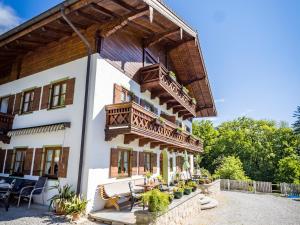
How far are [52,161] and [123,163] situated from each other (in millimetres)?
3297

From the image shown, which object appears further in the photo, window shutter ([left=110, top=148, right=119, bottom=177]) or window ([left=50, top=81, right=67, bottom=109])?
window ([left=50, top=81, right=67, bottom=109])

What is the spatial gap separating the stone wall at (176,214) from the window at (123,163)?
2778 millimetres

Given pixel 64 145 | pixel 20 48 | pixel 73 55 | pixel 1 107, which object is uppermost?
pixel 20 48

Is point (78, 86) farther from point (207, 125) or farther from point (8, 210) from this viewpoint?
point (207, 125)

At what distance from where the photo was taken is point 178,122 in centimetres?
1962

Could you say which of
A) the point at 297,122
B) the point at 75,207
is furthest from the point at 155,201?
the point at 297,122

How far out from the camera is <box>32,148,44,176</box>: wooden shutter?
33.8 ft

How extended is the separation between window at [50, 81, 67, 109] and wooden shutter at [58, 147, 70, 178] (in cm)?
230

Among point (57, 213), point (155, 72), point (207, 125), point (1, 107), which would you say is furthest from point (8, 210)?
point (207, 125)

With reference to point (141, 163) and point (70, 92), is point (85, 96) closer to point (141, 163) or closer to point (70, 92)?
point (70, 92)

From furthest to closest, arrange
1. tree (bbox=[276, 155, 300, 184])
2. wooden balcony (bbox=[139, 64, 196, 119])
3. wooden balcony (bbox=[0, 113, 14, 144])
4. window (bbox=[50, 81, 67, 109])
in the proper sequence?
tree (bbox=[276, 155, 300, 184]), wooden balcony (bbox=[139, 64, 196, 119]), wooden balcony (bbox=[0, 113, 14, 144]), window (bbox=[50, 81, 67, 109])

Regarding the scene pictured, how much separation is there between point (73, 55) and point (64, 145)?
14.3ft

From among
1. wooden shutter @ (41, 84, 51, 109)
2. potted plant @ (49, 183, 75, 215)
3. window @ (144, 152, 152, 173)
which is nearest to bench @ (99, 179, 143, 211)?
potted plant @ (49, 183, 75, 215)

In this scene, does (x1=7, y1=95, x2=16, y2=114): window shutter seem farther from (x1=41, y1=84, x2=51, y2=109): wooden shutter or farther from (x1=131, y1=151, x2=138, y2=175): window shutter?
(x1=131, y1=151, x2=138, y2=175): window shutter
